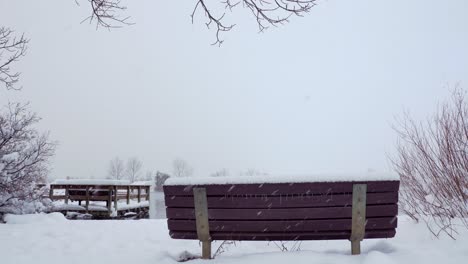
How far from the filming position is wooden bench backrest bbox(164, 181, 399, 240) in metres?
3.29

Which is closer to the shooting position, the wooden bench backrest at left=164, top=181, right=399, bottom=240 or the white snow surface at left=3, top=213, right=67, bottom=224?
the wooden bench backrest at left=164, top=181, right=399, bottom=240

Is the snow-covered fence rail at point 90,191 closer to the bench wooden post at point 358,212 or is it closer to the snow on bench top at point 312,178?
the snow on bench top at point 312,178

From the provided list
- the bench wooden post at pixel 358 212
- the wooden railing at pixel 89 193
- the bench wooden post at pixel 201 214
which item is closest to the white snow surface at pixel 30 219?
the bench wooden post at pixel 201 214

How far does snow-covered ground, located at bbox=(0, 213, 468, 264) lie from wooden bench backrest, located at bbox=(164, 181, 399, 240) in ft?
0.69

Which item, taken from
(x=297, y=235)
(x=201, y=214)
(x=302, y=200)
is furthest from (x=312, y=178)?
(x=201, y=214)

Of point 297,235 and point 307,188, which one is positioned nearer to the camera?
point 307,188

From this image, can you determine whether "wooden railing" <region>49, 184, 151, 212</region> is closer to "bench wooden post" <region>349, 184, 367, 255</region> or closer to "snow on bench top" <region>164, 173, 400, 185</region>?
"snow on bench top" <region>164, 173, 400, 185</region>

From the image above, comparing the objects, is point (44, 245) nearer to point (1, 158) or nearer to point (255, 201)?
point (255, 201)

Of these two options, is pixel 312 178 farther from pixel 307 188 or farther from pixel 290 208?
pixel 290 208

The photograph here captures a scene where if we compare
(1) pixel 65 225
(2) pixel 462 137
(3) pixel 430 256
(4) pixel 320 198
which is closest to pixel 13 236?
(1) pixel 65 225

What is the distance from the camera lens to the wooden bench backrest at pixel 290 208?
130 inches

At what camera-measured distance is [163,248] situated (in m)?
4.66

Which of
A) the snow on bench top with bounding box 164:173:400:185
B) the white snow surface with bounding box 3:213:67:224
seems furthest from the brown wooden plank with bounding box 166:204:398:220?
the white snow surface with bounding box 3:213:67:224

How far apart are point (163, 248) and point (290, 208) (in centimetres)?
206
